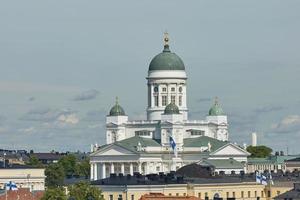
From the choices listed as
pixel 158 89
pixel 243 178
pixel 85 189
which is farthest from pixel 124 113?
pixel 85 189

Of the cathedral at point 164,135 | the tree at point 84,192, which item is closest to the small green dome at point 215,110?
the cathedral at point 164,135

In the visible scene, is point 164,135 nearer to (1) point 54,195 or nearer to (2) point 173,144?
(2) point 173,144

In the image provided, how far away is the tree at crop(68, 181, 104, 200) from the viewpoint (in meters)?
124

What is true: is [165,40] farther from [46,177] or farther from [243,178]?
[243,178]

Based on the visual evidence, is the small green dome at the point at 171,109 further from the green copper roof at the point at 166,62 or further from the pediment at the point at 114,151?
the green copper roof at the point at 166,62

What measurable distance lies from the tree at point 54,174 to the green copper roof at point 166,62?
50.3 ft

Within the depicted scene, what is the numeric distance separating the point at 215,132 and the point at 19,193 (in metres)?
65.5

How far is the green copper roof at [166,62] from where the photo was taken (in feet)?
625

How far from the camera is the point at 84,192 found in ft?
417

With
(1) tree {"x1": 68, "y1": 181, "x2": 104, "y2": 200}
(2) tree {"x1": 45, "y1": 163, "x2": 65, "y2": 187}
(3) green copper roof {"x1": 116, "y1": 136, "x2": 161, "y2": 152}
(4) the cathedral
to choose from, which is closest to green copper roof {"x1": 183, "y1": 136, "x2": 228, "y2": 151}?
(4) the cathedral

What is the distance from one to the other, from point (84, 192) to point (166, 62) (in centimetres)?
6484

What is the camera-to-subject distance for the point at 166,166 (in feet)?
593

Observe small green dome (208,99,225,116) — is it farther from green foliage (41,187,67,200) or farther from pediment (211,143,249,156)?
green foliage (41,187,67,200)

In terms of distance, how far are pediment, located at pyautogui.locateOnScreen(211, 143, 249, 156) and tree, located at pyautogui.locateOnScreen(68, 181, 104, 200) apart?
1949 inches
